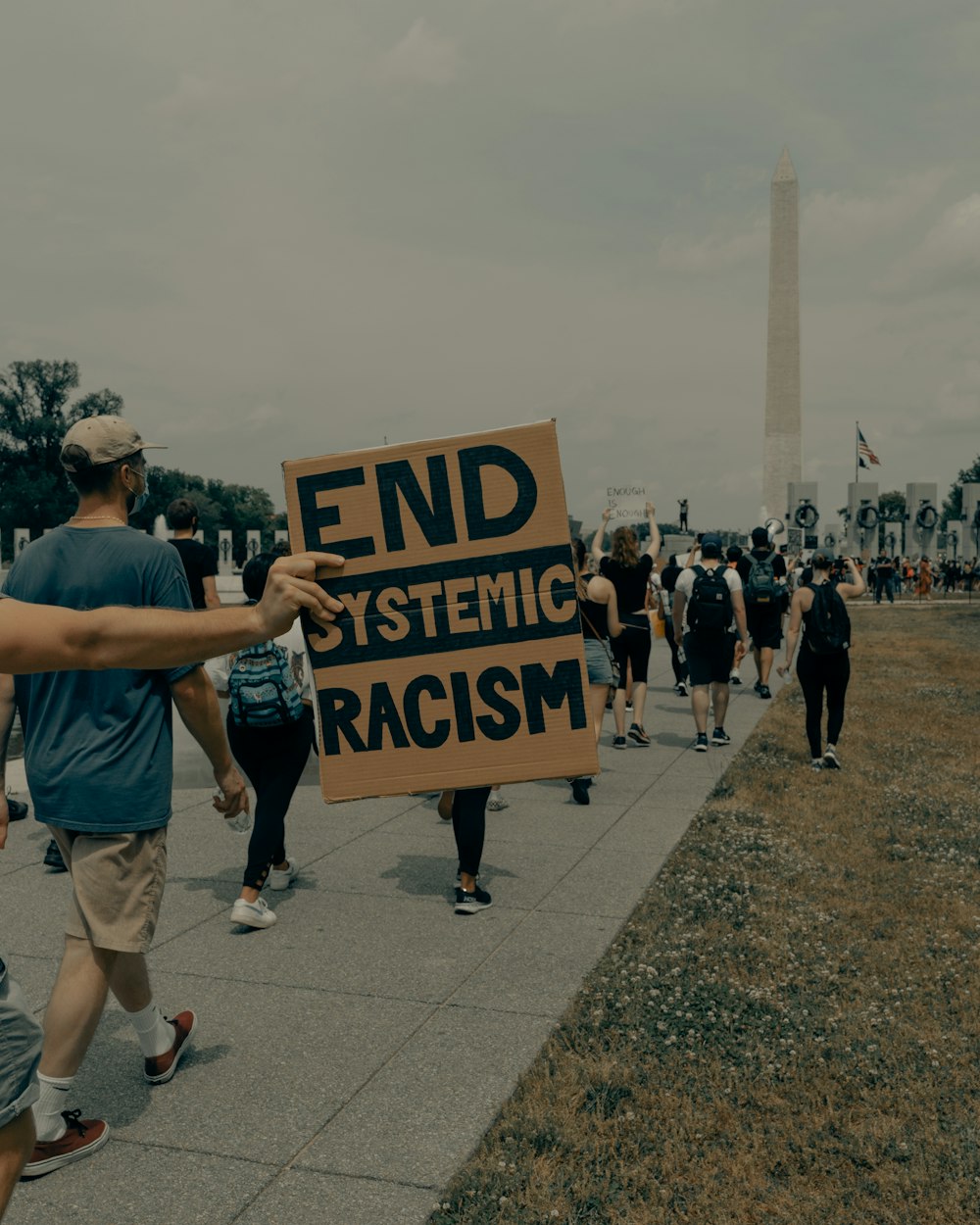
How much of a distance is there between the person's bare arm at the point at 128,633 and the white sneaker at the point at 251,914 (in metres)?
3.05

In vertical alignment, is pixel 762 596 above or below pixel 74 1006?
above

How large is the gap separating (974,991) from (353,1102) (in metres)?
2.57

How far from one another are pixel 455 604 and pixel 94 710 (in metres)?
1.11

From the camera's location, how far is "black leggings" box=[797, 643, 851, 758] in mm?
9352

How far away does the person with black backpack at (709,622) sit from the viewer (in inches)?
388

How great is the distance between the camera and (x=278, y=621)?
102 inches

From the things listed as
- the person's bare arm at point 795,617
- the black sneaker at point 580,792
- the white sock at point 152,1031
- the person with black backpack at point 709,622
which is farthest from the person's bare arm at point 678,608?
the white sock at point 152,1031

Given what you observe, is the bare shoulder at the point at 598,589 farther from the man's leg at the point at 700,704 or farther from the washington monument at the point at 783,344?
the washington monument at the point at 783,344

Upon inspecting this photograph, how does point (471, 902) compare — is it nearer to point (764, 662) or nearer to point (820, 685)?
point (820, 685)

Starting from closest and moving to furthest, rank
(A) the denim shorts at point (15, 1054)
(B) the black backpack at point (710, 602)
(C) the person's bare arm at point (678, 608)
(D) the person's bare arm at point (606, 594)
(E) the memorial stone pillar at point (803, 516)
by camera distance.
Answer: (A) the denim shorts at point (15, 1054), (D) the person's bare arm at point (606, 594), (B) the black backpack at point (710, 602), (C) the person's bare arm at point (678, 608), (E) the memorial stone pillar at point (803, 516)

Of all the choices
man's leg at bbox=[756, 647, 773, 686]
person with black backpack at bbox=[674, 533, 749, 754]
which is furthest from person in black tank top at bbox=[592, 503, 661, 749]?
man's leg at bbox=[756, 647, 773, 686]

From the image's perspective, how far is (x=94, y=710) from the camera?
339 cm

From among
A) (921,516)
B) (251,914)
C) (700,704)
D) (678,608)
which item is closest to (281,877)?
(251,914)

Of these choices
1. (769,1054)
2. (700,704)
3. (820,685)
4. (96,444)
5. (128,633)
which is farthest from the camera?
(700,704)
